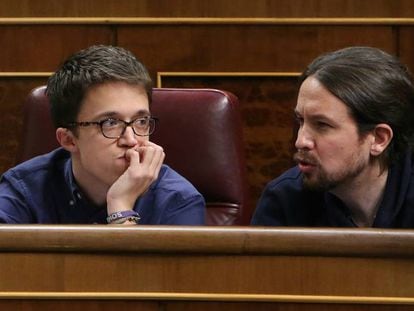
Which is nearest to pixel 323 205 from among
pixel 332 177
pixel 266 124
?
pixel 332 177

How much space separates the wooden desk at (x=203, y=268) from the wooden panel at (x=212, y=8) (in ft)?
2.91

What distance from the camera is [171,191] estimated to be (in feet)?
3.63

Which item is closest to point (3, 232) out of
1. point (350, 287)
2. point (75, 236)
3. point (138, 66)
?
point (75, 236)

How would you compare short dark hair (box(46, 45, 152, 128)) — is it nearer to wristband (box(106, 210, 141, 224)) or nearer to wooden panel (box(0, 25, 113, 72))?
wristband (box(106, 210, 141, 224))

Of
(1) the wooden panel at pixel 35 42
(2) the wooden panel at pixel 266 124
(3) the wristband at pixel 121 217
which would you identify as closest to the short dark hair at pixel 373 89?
(3) the wristband at pixel 121 217

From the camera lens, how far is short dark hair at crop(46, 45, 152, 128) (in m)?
1.11

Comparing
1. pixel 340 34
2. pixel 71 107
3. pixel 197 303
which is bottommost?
pixel 197 303

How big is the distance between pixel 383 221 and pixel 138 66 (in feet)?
1.09

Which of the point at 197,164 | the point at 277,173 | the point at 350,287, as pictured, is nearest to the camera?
the point at 350,287

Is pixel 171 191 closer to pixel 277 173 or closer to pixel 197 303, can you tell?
pixel 197 303

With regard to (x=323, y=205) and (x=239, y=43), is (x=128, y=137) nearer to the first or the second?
(x=323, y=205)

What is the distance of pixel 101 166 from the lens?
1.10 meters

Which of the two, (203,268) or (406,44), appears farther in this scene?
(406,44)

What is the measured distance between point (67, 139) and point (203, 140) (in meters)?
0.17
